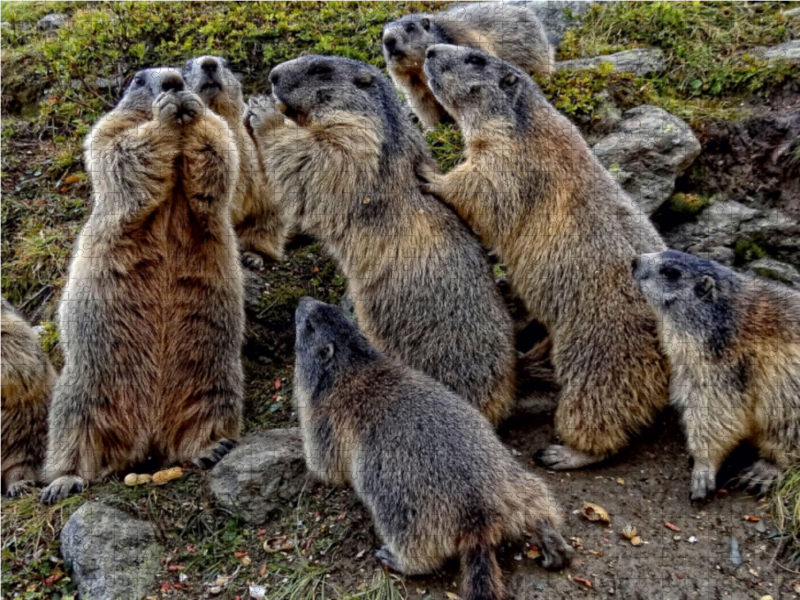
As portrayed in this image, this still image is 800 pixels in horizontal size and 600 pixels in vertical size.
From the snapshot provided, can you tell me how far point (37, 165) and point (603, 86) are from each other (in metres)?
7.33

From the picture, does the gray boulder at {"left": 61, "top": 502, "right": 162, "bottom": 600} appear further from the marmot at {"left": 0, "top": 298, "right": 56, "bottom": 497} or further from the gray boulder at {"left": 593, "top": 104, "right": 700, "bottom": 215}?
the gray boulder at {"left": 593, "top": 104, "right": 700, "bottom": 215}

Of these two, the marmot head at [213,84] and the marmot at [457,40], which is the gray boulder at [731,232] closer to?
the marmot at [457,40]

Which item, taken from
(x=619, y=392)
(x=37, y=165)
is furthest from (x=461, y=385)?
(x=37, y=165)

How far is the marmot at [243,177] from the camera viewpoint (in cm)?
834

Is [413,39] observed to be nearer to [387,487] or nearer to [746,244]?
[746,244]

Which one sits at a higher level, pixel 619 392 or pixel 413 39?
pixel 413 39

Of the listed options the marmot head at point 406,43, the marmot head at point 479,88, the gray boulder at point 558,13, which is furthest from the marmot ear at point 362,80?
the gray boulder at point 558,13

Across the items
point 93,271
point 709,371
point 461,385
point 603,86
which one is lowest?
point 461,385

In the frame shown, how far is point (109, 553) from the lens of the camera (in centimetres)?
573

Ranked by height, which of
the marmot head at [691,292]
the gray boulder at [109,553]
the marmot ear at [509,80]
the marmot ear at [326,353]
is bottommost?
the gray boulder at [109,553]

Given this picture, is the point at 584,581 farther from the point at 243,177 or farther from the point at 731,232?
the point at 243,177

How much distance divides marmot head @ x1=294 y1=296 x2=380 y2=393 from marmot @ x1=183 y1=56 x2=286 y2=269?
7.10 ft

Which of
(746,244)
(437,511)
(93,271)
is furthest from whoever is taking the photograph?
(746,244)

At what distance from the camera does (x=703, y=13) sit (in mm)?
10672
